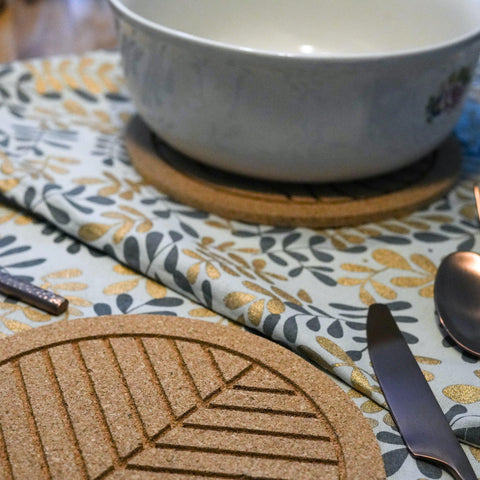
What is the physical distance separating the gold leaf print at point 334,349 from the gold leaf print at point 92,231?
21 centimetres

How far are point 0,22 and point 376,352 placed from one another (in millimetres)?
862

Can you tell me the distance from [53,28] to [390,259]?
71 cm

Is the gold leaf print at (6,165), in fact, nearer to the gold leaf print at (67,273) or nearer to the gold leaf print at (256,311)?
the gold leaf print at (67,273)

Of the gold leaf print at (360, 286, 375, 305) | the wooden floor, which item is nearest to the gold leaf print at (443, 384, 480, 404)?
the gold leaf print at (360, 286, 375, 305)

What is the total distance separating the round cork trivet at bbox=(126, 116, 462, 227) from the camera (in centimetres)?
68

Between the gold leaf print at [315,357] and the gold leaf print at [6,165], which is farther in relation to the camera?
the gold leaf print at [6,165]

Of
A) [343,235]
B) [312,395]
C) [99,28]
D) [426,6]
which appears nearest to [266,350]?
[312,395]

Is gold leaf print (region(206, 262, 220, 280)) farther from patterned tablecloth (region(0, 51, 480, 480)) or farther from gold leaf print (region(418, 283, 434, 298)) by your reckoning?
gold leaf print (region(418, 283, 434, 298))

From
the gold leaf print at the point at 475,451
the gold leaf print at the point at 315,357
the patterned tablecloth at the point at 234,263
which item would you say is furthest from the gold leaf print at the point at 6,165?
the gold leaf print at the point at 475,451

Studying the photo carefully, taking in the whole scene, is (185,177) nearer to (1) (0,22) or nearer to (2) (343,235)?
(2) (343,235)

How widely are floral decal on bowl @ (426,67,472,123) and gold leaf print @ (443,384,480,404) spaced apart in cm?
25

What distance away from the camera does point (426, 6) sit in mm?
772

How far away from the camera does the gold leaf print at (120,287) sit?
0.59 metres

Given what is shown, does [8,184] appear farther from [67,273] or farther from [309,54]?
[309,54]
